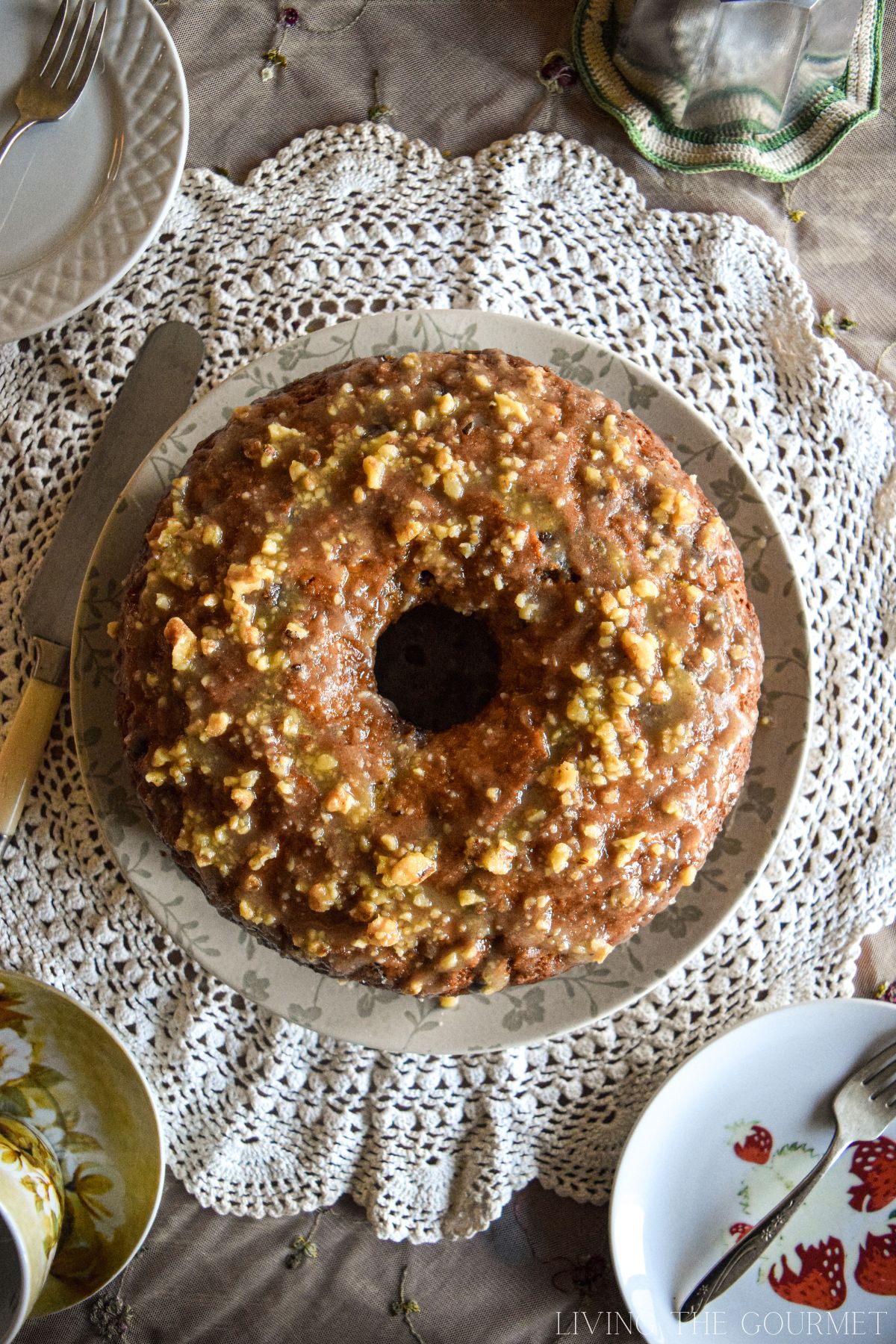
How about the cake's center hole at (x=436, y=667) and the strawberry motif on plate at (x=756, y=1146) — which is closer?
the cake's center hole at (x=436, y=667)

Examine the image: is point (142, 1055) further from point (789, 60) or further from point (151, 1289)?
point (789, 60)

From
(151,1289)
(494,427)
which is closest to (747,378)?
(494,427)

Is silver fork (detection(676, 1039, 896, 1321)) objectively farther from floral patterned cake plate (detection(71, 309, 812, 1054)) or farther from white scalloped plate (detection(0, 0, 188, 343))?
white scalloped plate (detection(0, 0, 188, 343))

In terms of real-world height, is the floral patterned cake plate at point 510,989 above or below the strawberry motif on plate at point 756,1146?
above

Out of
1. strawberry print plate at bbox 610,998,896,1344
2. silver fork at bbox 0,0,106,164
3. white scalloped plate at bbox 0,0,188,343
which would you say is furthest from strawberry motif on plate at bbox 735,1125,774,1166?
silver fork at bbox 0,0,106,164

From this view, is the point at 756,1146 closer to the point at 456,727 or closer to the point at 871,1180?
the point at 871,1180

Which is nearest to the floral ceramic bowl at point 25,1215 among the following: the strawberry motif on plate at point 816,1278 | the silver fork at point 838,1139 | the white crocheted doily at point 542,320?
the white crocheted doily at point 542,320

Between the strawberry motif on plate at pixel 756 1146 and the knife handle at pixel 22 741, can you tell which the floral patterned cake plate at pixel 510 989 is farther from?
the strawberry motif on plate at pixel 756 1146
